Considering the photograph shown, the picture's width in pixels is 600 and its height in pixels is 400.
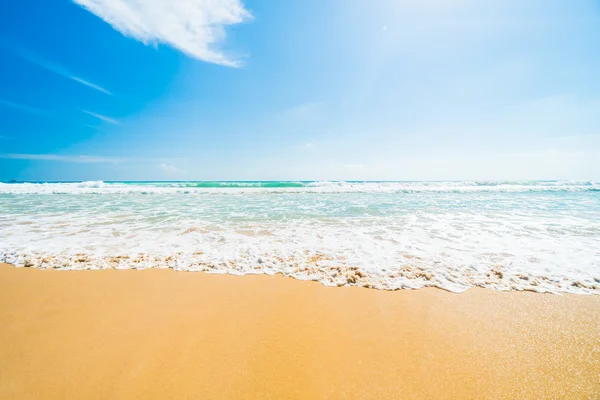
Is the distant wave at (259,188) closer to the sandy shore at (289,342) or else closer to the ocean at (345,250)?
the ocean at (345,250)

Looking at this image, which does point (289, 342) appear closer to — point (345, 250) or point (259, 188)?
point (345, 250)

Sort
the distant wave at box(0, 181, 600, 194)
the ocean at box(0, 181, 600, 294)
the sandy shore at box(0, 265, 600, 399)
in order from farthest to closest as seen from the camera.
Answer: the distant wave at box(0, 181, 600, 194)
the ocean at box(0, 181, 600, 294)
the sandy shore at box(0, 265, 600, 399)

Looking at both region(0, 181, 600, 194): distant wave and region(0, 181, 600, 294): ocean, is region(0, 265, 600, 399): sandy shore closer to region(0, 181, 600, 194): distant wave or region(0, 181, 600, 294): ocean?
region(0, 181, 600, 294): ocean

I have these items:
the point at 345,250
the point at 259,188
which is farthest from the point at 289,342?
the point at 259,188

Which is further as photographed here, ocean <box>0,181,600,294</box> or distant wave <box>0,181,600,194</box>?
distant wave <box>0,181,600,194</box>

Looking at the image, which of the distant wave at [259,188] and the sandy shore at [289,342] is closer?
the sandy shore at [289,342]

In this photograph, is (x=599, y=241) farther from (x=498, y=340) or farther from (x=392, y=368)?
(x=392, y=368)

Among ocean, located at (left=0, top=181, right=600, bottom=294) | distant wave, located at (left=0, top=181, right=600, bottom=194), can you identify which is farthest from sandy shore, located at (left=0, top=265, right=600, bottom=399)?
distant wave, located at (left=0, top=181, right=600, bottom=194)

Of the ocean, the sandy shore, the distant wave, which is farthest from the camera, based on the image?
the distant wave

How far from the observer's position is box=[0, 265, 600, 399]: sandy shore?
1.76m

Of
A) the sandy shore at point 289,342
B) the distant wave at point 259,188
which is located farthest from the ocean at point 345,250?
the distant wave at point 259,188

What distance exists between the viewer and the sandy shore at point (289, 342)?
1.76 m

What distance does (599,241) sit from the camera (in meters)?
5.16

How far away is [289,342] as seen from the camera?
7.20ft
